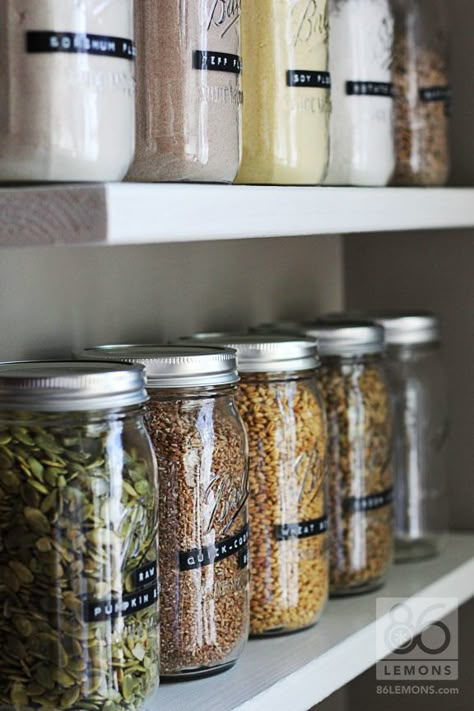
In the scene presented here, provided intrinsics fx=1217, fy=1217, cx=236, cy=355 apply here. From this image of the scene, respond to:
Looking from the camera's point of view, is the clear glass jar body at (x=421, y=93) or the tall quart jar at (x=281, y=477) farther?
the clear glass jar body at (x=421, y=93)

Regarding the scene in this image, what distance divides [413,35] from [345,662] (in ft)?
1.90

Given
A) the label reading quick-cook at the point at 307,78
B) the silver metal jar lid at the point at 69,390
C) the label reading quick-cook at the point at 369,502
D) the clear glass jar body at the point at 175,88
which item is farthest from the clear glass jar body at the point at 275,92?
the label reading quick-cook at the point at 369,502

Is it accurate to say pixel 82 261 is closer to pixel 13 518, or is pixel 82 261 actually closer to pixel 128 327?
pixel 128 327

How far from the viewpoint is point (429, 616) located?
1071 mm

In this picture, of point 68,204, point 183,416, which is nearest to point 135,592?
point 183,416

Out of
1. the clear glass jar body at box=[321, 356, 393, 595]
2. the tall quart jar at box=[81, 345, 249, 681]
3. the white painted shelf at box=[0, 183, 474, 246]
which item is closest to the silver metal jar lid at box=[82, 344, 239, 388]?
the tall quart jar at box=[81, 345, 249, 681]

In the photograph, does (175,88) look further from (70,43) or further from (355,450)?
(355,450)

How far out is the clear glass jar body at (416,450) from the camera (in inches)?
47.0

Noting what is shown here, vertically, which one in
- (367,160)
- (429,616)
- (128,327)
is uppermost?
(367,160)

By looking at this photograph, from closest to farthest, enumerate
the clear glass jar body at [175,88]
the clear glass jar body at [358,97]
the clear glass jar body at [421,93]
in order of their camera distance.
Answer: the clear glass jar body at [175,88] → the clear glass jar body at [358,97] → the clear glass jar body at [421,93]

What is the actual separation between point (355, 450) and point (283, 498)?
0.45 feet

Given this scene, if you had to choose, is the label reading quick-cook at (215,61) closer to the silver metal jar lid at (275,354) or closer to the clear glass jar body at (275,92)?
the clear glass jar body at (275,92)

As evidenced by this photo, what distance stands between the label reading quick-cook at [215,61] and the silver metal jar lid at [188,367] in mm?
189

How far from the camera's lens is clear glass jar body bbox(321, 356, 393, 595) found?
1030mm
